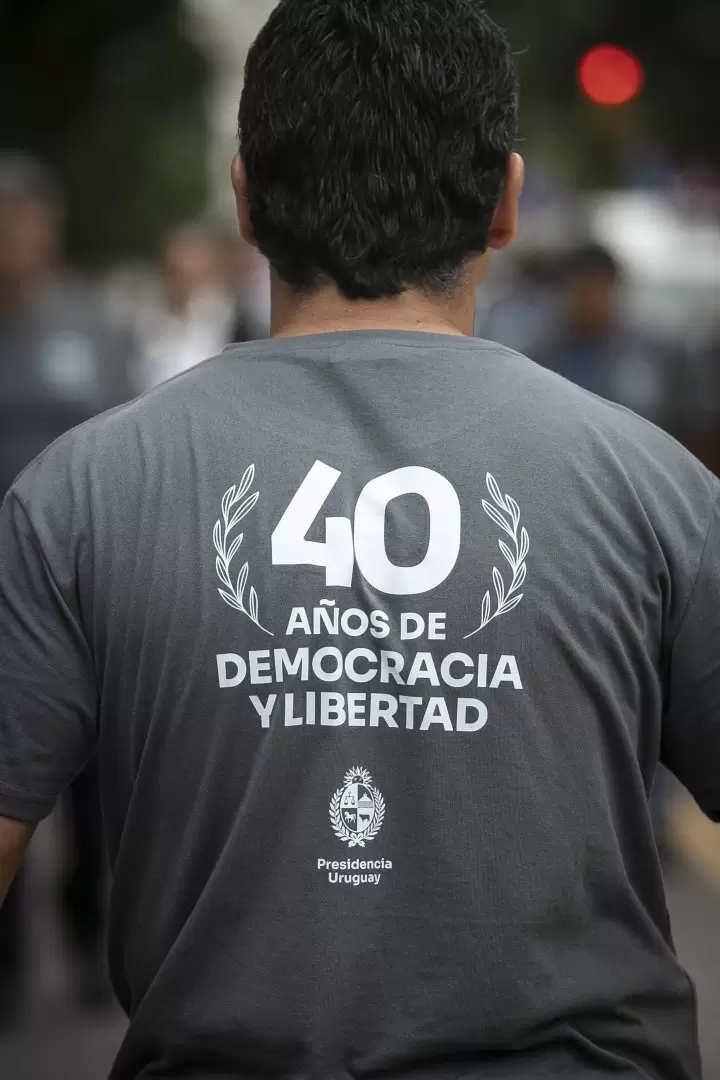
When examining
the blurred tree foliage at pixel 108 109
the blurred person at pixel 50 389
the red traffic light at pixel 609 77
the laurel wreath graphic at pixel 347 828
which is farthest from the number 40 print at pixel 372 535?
the blurred tree foliage at pixel 108 109

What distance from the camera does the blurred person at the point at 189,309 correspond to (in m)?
9.12

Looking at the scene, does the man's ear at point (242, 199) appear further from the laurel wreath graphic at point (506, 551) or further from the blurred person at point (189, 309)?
the blurred person at point (189, 309)

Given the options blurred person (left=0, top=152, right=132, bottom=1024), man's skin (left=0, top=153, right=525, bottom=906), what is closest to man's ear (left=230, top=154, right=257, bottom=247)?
man's skin (left=0, top=153, right=525, bottom=906)

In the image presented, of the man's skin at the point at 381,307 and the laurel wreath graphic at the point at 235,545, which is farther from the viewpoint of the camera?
the man's skin at the point at 381,307

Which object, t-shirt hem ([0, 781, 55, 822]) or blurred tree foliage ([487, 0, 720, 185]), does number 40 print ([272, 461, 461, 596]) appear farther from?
blurred tree foliage ([487, 0, 720, 185])

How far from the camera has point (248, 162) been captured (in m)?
2.11

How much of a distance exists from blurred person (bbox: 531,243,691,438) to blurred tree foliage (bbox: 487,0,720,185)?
175cm

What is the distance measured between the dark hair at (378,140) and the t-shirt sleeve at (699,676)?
494 mm

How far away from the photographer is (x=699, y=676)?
2.02 metres

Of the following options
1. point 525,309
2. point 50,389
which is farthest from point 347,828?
point 525,309

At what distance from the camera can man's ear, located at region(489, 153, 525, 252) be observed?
2148 millimetres

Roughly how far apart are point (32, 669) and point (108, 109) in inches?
951

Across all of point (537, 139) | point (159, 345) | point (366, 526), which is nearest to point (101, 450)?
point (366, 526)

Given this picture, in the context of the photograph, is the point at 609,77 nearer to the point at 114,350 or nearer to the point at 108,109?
the point at 114,350
